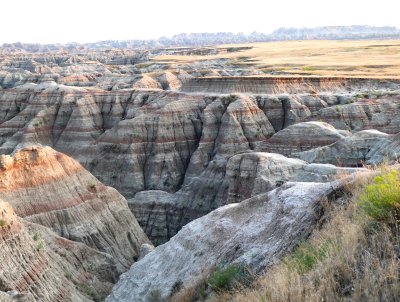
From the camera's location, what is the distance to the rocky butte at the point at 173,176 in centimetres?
1492

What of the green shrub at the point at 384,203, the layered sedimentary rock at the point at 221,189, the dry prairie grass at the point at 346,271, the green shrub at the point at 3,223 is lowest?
the layered sedimentary rock at the point at 221,189

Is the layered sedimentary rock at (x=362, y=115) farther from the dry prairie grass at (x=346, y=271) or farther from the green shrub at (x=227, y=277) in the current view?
the dry prairie grass at (x=346, y=271)

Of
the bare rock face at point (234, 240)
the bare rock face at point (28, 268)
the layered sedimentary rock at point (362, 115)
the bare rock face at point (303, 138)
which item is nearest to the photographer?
the bare rock face at point (234, 240)

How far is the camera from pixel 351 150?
36.1m

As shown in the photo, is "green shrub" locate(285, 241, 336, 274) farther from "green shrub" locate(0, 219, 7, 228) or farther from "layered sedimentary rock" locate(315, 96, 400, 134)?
"layered sedimentary rock" locate(315, 96, 400, 134)

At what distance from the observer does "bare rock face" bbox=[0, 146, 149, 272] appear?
28.4 m

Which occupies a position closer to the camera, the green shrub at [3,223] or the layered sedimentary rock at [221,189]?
the green shrub at [3,223]

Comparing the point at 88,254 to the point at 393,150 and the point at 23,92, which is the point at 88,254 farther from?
the point at 23,92

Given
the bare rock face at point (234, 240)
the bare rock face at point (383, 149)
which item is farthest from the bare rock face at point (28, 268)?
the bare rock face at point (383, 149)

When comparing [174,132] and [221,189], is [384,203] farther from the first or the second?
[174,132]

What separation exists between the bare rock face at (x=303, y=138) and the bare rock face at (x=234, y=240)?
25.6m

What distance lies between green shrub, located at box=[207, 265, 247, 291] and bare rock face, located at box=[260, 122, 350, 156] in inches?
1230

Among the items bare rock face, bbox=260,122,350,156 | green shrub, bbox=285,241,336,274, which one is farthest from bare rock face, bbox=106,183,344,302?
bare rock face, bbox=260,122,350,156

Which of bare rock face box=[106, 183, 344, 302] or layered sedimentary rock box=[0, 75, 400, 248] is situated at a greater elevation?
bare rock face box=[106, 183, 344, 302]
